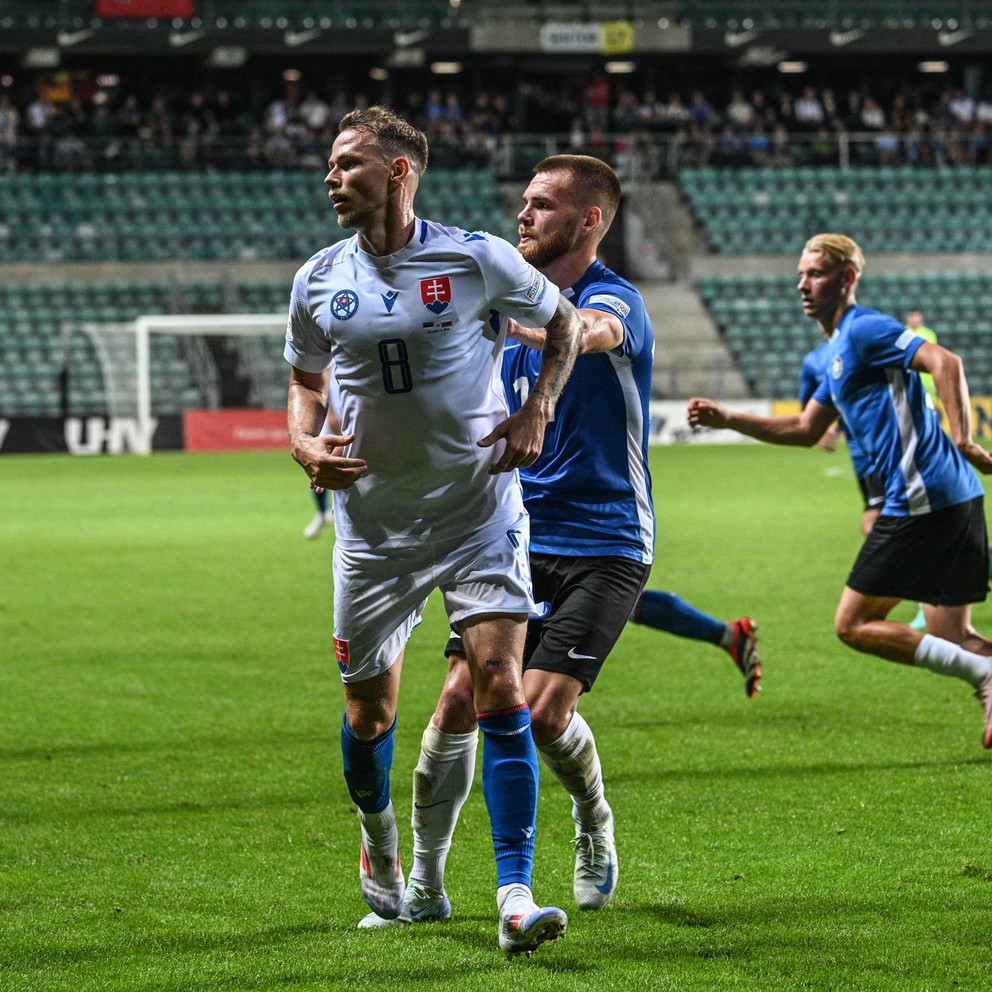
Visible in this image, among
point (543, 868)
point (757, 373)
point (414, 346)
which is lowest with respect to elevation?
point (757, 373)

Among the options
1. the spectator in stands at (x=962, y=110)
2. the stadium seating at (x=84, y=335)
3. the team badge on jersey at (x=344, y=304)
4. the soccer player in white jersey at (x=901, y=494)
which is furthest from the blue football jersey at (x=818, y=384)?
the spectator in stands at (x=962, y=110)

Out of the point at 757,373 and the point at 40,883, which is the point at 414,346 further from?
the point at 757,373

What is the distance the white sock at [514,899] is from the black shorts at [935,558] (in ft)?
9.73

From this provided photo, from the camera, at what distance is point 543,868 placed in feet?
15.4

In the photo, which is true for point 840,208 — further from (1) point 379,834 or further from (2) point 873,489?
(1) point 379,834

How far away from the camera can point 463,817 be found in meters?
Answer: 5.38

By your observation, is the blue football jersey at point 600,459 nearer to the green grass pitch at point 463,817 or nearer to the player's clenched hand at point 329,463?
the player's clenched hand at point 329,463

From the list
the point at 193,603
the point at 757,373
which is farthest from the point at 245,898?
the point at 757,373

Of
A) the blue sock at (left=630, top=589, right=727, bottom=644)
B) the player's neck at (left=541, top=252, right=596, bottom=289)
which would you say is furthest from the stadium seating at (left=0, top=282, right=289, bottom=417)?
the player's neck at (left=541, top=252, right=596, bottom=289)

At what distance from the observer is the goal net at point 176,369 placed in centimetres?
2928

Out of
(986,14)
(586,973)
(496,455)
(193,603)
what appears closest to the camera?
(586,973)

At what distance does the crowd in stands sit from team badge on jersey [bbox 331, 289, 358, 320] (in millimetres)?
30821

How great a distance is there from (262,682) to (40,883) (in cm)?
348

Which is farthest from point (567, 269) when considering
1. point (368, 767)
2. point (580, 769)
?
point (368, 767)
